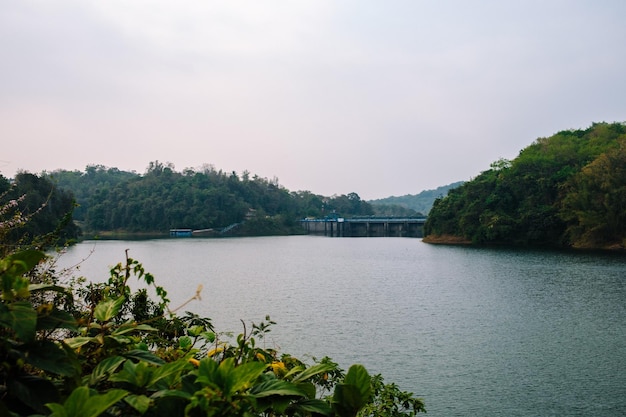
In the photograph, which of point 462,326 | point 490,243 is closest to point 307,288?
point 462,326

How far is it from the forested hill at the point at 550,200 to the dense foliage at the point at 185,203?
120 feet

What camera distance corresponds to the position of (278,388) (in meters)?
1.45

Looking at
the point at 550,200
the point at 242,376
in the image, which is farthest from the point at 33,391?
the point at 550,200

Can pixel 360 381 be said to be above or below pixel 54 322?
below

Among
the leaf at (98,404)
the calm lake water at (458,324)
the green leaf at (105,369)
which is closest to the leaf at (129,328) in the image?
the green leaf at (105,369)

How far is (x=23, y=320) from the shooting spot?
4.09ft

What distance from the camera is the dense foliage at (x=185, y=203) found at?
76.0m

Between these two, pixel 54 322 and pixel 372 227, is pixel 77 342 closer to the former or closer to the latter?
pixel 54 322

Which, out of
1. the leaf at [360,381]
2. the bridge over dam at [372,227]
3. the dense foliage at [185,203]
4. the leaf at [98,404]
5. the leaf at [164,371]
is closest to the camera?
the leaf at [98,404]

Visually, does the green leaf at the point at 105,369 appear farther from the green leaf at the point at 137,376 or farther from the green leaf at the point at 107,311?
the green leaf at the point at 107,311

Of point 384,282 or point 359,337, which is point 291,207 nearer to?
point 384,282

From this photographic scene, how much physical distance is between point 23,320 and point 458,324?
1241 centimetres

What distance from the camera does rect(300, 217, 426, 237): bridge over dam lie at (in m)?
72.2

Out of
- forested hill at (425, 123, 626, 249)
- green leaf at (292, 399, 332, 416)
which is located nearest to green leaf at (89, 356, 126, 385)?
green leaf at (292, 399, 332, 416)
